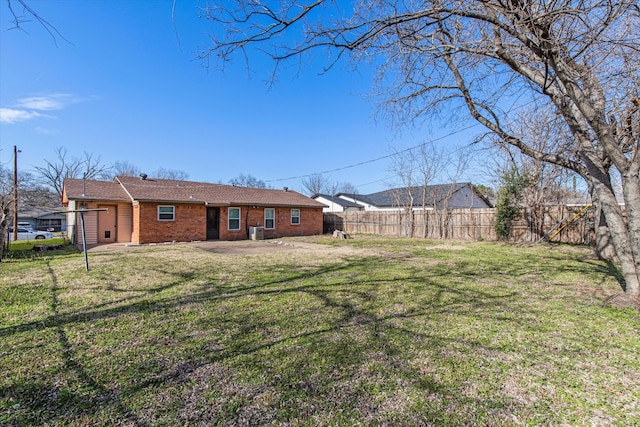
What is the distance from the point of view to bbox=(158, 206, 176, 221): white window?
13.8m

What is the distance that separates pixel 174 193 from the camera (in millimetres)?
14930

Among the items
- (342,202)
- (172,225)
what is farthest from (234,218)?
(342,202)

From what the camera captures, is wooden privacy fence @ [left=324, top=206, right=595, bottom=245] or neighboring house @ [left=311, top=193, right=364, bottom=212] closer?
wooden privacy fence @ [left=324, top=206, right=595, bottom=245]

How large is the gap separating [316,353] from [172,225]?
13.2 meters

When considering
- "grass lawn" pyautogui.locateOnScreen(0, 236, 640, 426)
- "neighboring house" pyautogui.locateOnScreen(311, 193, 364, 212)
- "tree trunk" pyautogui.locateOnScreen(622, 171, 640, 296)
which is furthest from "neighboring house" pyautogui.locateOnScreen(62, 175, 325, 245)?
"tree trunk" pyautogui.locateOnScreen(622, 171, 640, 296)

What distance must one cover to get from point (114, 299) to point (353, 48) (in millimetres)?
5167

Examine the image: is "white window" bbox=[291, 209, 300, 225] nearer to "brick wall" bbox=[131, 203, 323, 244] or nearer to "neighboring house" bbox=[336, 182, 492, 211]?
"brick wall" bbox=[131, 203, 323, 244]

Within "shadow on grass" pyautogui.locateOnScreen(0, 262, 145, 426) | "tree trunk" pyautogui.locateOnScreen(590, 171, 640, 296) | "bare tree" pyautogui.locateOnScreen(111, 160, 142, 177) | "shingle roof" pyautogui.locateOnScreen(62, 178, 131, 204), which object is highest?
"bare tree" pyautogui.locateOnScreen(111, 160, 142, 177)

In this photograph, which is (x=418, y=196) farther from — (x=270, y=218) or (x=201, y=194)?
(x=201, y=194)

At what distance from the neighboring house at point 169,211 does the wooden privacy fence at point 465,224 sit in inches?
182

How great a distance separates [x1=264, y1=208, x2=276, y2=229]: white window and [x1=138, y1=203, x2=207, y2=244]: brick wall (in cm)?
358

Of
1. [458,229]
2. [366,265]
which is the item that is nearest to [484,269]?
[366,265]

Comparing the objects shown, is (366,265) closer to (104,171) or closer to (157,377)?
(157,377)

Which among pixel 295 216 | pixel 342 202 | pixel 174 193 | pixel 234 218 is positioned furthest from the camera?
pixel 342 202
